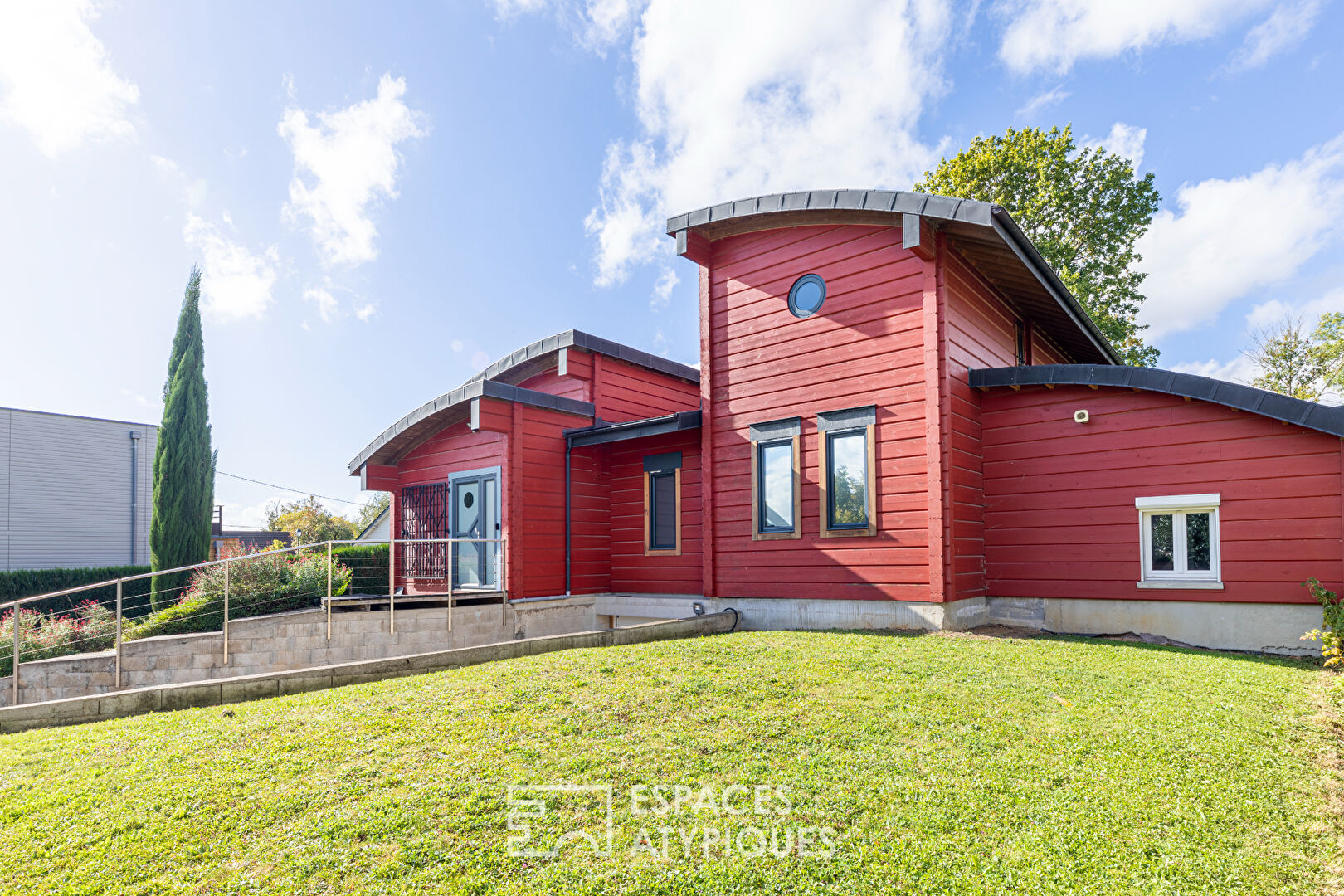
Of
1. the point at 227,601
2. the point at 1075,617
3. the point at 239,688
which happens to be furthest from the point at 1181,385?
the point at 227,601

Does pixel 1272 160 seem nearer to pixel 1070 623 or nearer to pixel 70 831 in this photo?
pixel 1070 623

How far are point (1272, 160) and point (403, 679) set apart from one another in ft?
90.4

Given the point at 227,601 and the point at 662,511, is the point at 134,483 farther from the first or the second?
the point at 662,511

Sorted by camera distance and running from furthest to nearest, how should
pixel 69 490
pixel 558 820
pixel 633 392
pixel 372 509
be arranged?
pixel 372 509
pixel 69 490
pixel 633 392
pixel 558 820

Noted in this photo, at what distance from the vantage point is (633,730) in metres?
4.64

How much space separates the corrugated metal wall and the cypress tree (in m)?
7.60

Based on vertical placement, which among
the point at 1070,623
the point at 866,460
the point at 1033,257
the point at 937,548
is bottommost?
the point at 1070,623

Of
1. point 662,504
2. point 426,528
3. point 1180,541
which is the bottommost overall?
point 426,528

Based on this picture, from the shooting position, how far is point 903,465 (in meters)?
9.48

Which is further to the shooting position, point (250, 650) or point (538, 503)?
point (538, 503)

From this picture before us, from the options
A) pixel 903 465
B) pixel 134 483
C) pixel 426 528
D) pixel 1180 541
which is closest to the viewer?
pixel 1180 541

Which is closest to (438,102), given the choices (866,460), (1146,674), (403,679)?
(866,460)

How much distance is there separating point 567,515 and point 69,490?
22018 mm

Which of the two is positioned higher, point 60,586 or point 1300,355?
point 1300,355
